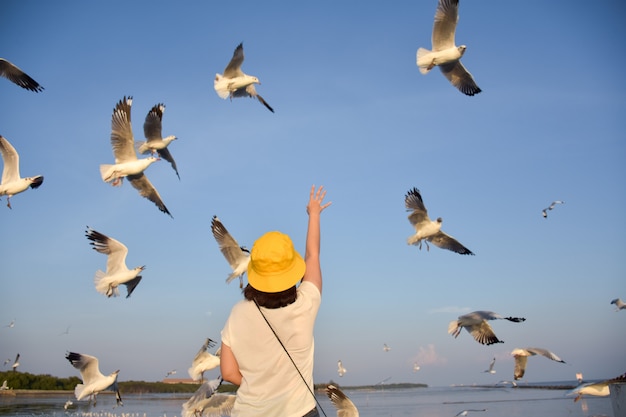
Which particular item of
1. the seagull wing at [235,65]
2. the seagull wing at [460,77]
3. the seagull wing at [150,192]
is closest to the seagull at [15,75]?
the seagull wing at [150,192]

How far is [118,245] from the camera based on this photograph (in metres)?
10.3

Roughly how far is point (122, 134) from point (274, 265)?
876 centimetres

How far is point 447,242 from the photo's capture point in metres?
11.9

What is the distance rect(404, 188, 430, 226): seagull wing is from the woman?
9.23m

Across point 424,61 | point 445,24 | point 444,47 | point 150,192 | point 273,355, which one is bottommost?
point 273,355

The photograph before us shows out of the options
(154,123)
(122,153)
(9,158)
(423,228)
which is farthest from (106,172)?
(423,228)

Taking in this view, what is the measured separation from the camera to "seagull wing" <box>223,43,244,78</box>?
12.5m

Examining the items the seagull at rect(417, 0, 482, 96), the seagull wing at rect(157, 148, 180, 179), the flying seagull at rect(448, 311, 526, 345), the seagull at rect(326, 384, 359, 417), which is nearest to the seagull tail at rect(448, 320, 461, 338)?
the flying seagull at rect(448, 311, 526, 345)

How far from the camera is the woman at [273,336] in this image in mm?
2512

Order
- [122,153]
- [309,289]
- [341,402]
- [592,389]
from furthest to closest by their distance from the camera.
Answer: [122,153] < [592,389] < [341,402] < [309,289]

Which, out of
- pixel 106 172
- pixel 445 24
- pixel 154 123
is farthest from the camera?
pixel 154 123

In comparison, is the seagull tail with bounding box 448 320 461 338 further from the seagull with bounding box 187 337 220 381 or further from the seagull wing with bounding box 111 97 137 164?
the seagull wing with bounding box 111 97 137 164

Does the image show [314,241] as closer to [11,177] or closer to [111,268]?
[111,268]

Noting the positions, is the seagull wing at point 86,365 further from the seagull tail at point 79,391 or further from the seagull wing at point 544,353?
the seagull wing at point 544,353
